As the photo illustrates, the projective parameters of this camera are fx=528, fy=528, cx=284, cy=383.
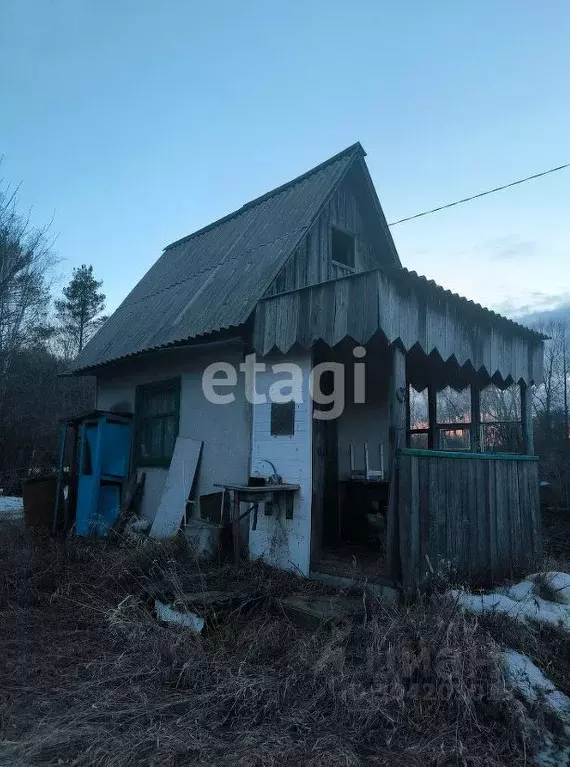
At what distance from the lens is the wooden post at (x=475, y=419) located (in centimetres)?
769

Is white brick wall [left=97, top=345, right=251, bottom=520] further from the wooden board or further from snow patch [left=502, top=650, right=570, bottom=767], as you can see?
snow patch [left=502, top=650, right=570, bottom=767]

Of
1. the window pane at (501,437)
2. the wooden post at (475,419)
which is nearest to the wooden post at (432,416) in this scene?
the wooden post at (475,419)

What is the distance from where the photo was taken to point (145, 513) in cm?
892

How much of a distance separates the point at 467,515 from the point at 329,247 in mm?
4938

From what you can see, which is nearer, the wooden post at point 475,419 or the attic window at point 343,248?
the wooden post at point 475,419

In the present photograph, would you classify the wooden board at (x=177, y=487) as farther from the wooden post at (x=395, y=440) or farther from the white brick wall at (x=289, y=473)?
the wooden post at (x=395, y=440)

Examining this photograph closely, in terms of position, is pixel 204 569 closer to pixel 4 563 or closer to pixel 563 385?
pixel 4 563

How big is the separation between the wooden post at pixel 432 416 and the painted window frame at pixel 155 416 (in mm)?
4000

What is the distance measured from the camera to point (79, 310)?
34.2 meters

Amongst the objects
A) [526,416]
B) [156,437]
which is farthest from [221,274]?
[526,416]

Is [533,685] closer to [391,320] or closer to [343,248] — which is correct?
[391,320]

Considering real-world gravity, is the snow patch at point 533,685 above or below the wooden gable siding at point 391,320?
below

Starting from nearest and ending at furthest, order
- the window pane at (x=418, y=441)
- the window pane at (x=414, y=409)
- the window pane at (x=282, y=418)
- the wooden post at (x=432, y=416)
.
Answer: the window pane at (x=282, y=418), the wooden post at (x=432, y=416), the window pane at (x=414, y=409), the window pane at (x=418, y=441)

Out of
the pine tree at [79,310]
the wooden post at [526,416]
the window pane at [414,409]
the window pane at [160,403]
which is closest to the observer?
the wooden post at [526,416]
